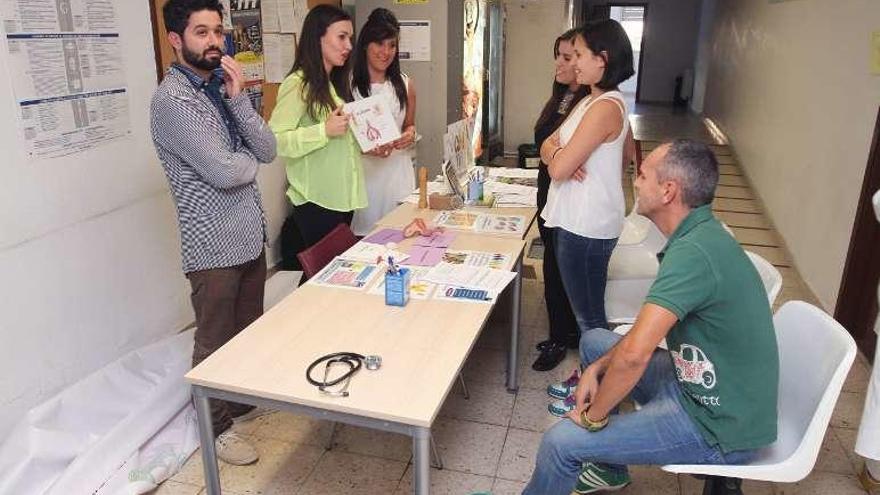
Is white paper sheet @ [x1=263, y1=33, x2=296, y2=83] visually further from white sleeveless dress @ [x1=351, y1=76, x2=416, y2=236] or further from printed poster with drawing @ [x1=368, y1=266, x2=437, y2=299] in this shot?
printed poster with drawing @ [x1=368, y1=266, x2=437, y2=299]

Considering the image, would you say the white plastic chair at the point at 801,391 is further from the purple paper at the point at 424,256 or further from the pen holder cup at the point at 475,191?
the pen holder cup at the point at 475,191

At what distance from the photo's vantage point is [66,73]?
2.43 meters

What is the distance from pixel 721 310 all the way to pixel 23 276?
2335 millimetres

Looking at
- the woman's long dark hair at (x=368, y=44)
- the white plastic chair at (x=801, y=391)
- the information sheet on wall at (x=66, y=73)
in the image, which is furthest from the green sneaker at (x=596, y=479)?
the information sheet on wall at (x=66, y=73)

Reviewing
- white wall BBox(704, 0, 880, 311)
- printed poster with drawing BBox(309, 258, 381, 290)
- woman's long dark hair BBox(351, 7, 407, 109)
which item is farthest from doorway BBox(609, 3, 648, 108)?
printed poster with drawing BBox(309, 258, 381, 290)

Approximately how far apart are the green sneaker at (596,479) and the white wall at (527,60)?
18.9ft

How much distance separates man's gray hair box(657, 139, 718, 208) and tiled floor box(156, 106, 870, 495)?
3.86 ft

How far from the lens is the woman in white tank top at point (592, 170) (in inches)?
90.1

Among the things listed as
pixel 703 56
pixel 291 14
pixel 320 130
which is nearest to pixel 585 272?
pixel 320 130

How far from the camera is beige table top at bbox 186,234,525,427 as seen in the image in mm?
1547

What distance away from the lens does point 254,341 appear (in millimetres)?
1822

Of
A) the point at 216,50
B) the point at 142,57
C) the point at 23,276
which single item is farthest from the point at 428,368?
the point at 142,57

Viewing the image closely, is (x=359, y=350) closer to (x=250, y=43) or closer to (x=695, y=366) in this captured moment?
(x=695, y=366)

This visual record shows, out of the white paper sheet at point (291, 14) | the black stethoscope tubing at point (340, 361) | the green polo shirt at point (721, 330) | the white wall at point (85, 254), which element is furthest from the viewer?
the white paper sheet at point (291, 14)
